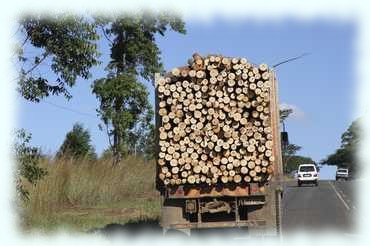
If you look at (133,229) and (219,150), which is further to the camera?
(133,229)

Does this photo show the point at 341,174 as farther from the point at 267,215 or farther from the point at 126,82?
the point at 267,215

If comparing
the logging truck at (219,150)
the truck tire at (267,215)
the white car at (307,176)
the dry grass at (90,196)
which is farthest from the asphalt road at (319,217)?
the white car at (307,176)

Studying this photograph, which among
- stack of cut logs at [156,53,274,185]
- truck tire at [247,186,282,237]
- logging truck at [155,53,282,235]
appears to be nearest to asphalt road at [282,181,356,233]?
truck tire at [247,186,282,237]

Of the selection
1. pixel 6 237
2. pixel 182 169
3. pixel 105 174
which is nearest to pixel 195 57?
pixel 182 169

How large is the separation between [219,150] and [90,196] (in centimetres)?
1236

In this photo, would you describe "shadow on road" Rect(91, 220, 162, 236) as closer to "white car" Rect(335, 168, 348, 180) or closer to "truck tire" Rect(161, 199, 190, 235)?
"truck tire" Rect(161, 199, 190, 235)

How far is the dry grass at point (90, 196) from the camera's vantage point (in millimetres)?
17047

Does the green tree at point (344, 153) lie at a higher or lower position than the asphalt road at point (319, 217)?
higher

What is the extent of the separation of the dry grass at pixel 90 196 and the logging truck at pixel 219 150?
12.9 feet

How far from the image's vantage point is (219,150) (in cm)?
1183

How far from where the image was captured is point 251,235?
1203 cm

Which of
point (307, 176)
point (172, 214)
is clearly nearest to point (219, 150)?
point (172, 214)

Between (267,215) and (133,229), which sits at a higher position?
(267,215)

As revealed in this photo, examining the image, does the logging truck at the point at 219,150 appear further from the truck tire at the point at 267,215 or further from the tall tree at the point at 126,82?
the tall tree at the point at 126,82
